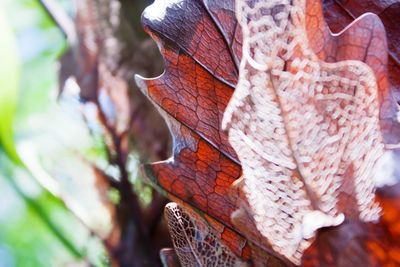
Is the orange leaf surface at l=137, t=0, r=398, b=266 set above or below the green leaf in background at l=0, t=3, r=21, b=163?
above

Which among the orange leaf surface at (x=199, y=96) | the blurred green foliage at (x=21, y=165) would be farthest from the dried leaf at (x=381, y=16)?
the blurred green foliage at (x=21, y=165)

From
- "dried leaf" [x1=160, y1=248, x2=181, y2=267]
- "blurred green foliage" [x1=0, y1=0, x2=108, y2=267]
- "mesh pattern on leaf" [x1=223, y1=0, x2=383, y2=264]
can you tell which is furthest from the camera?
"blurred green foliage" [x1=0, y1=0, x2=108, y2=267]

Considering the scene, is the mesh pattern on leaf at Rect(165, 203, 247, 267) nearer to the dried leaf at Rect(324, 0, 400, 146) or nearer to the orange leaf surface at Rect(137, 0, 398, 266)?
the orange leaf surface at Rect(137, 0, 398, 266)

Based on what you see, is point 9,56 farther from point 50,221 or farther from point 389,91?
point 389,91

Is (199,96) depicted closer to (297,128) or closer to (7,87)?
(297,128)

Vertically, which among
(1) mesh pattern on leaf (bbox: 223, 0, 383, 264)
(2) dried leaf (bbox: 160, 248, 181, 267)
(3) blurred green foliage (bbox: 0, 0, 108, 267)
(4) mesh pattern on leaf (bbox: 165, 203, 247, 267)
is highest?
(1) mesh pattern on leaf (bbox: 223, 0, 383, 264)

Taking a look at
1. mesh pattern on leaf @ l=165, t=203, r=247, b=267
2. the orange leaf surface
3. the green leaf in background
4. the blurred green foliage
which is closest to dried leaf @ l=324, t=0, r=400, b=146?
the orange leaf surface

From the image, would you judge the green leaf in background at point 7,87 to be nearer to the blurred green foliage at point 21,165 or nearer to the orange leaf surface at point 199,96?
the blurred green foliage at point 21,165
